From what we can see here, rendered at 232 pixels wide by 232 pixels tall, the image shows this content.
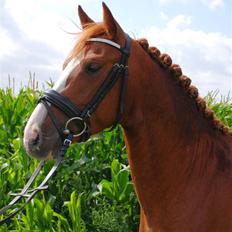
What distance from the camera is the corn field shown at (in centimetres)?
475

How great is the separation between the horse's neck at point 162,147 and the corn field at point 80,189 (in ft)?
6.05

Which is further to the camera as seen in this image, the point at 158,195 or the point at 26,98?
the point at 26,98

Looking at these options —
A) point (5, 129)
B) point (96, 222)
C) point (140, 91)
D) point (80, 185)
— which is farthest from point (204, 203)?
point (5, 129)

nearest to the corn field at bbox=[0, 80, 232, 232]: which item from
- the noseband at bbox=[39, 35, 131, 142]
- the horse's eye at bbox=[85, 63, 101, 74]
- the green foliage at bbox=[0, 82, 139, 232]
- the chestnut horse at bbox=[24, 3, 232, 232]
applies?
the green foliage at bbox=[0, 82, 139, 232]

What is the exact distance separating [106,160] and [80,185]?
1.80ft

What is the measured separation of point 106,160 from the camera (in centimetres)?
552

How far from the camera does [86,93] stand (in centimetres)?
276

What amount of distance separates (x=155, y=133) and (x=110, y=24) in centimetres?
70

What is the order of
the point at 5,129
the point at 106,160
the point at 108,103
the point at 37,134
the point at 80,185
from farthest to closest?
the point at 5,129 → the point at 106,160 → the point at 80,185 → the point at 108,103 → the point at 37,134


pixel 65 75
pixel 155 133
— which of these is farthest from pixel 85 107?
pixel 155 133

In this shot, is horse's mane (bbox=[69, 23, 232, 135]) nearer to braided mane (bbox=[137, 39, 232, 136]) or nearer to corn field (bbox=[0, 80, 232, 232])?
braided mane (bbox=[137, 39, 232, 136])

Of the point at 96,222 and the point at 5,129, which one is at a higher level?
the point at 5,129

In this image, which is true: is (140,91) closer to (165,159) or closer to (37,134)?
(165,159)

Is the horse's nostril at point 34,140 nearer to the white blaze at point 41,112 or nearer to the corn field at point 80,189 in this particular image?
the white blaze at point 41,112
